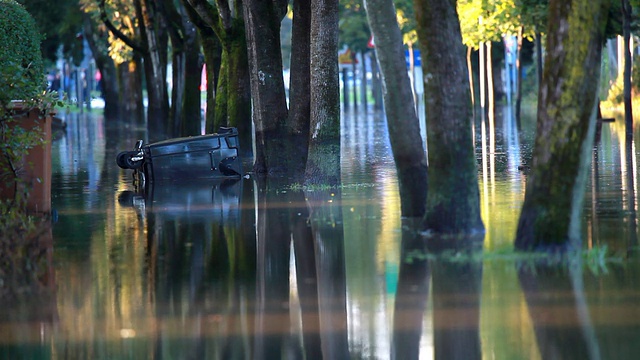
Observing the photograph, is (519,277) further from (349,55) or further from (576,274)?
(349,55)

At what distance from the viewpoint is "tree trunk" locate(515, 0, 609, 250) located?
10.5m

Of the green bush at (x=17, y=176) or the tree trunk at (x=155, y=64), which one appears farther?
the tree trunk at (x=155, y=64)

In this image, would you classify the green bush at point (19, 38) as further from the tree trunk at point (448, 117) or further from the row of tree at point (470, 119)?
the tree trunk at point (448, 117)

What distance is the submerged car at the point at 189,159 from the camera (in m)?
21.1

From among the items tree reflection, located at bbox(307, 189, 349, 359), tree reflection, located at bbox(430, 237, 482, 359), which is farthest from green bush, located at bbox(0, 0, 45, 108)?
tree reflection, located at bbox(430, 237, 482, 359)

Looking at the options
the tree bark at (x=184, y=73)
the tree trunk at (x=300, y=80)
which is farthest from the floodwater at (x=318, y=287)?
the tree bark at (x=184, y=73)

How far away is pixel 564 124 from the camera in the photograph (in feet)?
35.2

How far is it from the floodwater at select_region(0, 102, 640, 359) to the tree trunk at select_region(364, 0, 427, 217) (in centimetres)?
41

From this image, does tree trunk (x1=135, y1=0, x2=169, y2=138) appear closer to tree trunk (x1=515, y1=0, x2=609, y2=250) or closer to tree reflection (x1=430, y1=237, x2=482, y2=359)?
tree reflection (x1=430, y1=237, x2=482, y2=359)

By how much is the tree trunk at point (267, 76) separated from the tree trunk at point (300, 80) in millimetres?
433

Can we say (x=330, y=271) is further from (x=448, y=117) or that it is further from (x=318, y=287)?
(x=448, y=117)

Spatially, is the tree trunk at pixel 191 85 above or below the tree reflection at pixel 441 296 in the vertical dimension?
above

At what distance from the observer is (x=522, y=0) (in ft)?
103

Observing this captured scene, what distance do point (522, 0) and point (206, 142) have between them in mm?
12849
